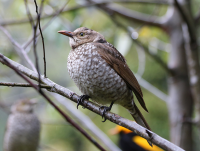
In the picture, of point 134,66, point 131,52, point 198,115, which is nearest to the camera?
point 198,115

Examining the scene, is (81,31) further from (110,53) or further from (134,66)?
(134,66)

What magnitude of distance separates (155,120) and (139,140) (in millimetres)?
1328

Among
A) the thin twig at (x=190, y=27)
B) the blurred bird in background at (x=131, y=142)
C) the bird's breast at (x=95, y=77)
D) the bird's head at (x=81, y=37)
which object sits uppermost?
the thin twig at (x=190, y=27)

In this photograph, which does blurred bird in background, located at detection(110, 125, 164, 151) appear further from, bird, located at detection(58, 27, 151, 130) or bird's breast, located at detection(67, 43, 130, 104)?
bird's breast, located at detection(67, 43, 130, 104)

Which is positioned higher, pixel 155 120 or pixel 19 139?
pixel 155 120

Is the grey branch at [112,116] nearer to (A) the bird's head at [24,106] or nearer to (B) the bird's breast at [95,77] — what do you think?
(B) the bird's breast at [95,77]

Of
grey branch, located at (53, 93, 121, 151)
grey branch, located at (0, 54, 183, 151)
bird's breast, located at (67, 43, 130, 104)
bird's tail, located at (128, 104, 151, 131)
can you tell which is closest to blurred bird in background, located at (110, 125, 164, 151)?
grey branch, located at (53, 93, 121, 151)

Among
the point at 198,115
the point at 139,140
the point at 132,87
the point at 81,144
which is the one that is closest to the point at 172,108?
the point at 198,115

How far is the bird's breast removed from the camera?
217cm

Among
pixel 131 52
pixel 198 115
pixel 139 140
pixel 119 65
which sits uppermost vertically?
pixel 131 52

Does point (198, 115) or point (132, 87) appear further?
point (198, 115)

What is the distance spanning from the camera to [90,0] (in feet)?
11.7

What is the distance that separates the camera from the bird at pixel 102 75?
2182 mm

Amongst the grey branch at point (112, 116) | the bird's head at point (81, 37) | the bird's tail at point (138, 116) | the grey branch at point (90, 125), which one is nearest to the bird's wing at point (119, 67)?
the bird's tail at point (138, 116)
